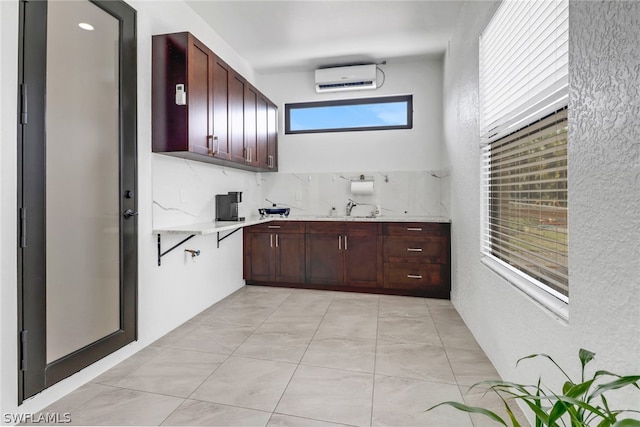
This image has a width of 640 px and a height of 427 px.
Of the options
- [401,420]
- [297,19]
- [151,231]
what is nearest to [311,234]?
[151,231]

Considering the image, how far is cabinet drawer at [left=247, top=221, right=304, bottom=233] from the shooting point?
4048mm

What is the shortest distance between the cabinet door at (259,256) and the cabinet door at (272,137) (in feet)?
2.91

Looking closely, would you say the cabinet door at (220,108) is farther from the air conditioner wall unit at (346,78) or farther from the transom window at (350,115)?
the transom window at (350,115)

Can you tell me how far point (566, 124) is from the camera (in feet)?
4.49

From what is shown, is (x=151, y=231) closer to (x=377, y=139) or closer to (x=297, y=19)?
(x=297, y=19)

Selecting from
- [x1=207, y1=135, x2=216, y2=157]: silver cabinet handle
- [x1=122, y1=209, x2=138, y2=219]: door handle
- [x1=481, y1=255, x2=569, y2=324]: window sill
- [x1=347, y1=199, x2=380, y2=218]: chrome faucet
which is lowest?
[x1=481, y1=255, x2=569, y2=324]: window sill

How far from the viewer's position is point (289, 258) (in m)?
4.08

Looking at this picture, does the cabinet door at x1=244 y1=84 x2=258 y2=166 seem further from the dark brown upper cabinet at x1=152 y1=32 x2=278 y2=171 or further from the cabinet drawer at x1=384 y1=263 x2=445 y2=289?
the cabinet drawer at x1=384 y1=263 x2=445 y2=289

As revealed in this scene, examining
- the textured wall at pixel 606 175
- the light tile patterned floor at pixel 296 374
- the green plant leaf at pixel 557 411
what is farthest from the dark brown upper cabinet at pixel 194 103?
the green plant leaf at pixel 557 411

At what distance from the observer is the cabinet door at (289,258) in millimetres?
4055

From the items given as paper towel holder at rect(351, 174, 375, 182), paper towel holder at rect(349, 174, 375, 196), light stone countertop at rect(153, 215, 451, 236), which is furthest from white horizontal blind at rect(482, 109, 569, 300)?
paper towel holder at rect(351, 174, 375, 182)

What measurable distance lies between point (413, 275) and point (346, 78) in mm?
2496

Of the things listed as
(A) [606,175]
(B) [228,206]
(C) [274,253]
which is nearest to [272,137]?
(B) [228,206]
